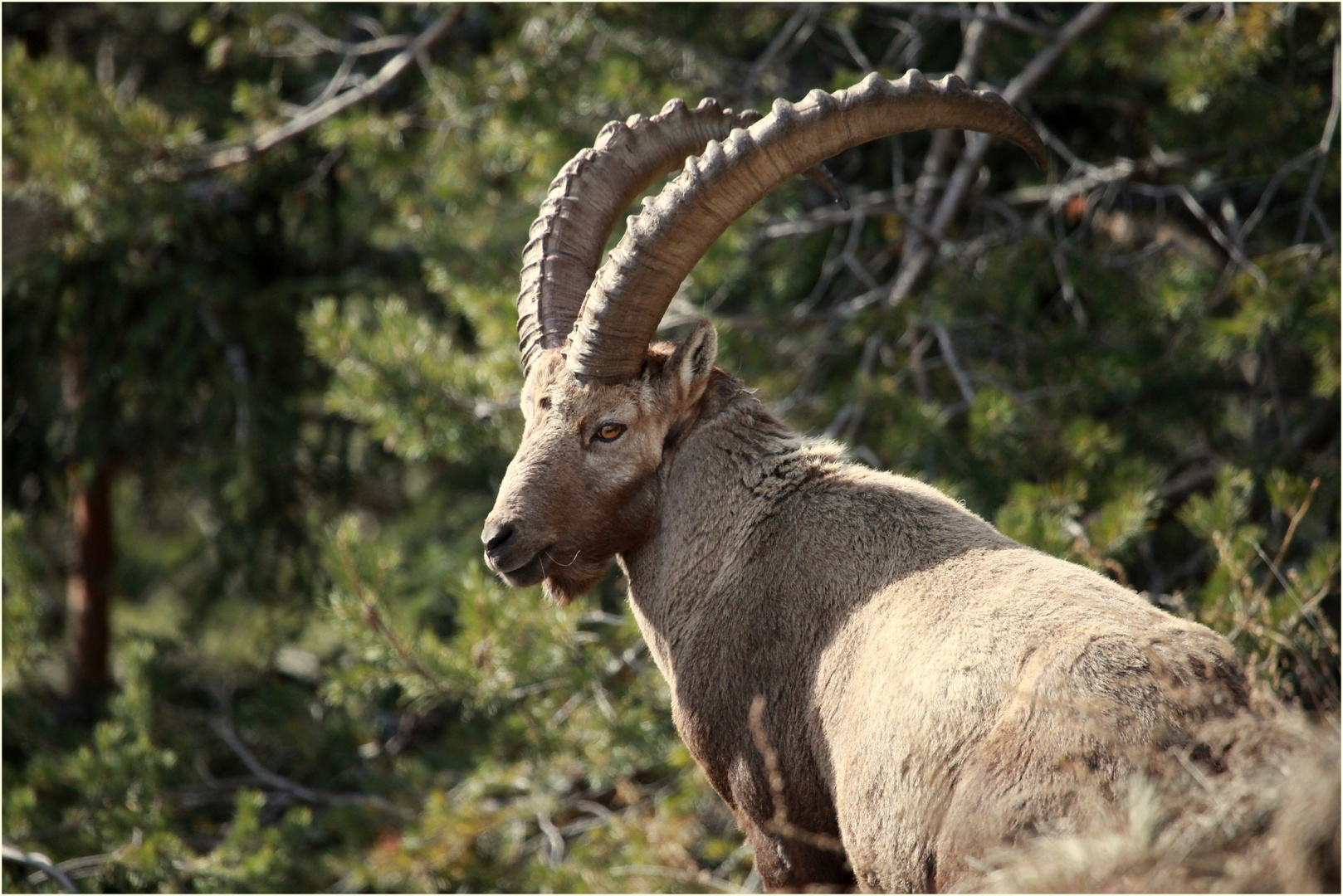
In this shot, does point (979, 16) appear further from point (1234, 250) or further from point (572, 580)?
point (572, 580)

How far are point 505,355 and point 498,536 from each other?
3425 mm

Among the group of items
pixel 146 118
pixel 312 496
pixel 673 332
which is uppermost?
pixel 146 118

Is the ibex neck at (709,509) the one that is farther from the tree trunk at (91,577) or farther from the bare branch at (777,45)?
the tree trunk at (91,577)

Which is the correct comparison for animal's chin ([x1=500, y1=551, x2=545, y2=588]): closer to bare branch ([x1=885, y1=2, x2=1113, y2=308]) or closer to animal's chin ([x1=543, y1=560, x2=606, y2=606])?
animal's chin ([x1=543, y1=560, x2=606, y2=606])

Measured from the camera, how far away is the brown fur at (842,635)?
9.76 feet

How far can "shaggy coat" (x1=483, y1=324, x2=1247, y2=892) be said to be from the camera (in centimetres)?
298

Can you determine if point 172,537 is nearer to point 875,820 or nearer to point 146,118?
point 146,118

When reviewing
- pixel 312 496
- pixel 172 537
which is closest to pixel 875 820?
pixel 312 496

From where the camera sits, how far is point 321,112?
9078mm

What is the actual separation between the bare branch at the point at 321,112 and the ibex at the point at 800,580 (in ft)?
15.7

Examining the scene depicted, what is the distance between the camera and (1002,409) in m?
6.19

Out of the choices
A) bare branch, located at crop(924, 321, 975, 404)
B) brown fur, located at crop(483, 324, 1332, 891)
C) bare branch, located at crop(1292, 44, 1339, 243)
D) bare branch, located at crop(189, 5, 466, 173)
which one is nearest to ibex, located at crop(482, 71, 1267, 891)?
brown fur, located at crop(483, 324, 1332, 891)

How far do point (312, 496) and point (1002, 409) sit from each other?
751 centimetres

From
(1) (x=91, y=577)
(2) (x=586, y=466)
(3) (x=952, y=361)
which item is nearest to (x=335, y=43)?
(3) (x=952, y=361)
